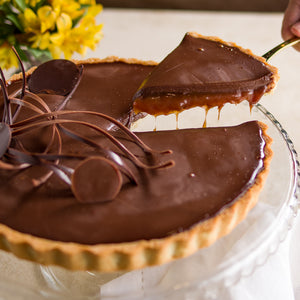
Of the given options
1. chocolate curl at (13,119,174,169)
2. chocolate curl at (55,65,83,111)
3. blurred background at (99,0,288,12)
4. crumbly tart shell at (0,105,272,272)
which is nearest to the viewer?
crumbly tart shell at (0,105,272,272)

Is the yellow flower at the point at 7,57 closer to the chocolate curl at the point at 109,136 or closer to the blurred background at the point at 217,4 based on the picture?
the chocolate curl at the point at 109,136

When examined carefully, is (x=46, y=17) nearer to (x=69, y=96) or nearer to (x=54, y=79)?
(x=54, y=79)

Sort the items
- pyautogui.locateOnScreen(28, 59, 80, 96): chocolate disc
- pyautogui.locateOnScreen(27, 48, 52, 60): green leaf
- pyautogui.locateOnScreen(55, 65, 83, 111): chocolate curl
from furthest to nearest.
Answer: pyautogui.locateOnScreen(27, 48, 52, 60): green leaf
pyautogui.locateOnScreen(28, 59, 80, 96): chocolate disc
pyautogui.locateOnScreen(55, 65, 83, 111): chocolate curl

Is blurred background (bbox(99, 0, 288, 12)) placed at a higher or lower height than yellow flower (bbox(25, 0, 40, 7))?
lower

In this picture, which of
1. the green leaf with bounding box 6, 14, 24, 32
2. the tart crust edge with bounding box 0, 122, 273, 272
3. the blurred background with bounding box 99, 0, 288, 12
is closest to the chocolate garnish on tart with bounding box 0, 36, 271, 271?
the tart crust edge with bounding box 0, 122, 273, 272

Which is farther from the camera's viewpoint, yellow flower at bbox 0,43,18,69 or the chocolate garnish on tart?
yellow flower at bbox 0,43,18,69

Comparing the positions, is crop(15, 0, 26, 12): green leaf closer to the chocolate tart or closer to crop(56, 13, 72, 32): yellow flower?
crop(56, 13, 72, 32): yellow flower

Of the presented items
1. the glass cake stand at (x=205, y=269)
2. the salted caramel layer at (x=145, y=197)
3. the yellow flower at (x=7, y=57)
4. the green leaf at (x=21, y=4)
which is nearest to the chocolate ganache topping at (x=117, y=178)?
the salted caramel layer at (x=145, y=197)
